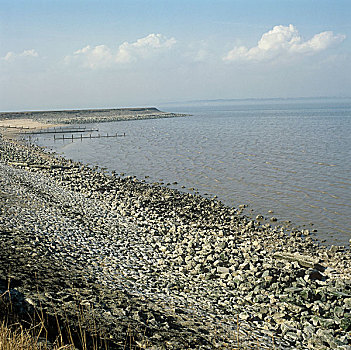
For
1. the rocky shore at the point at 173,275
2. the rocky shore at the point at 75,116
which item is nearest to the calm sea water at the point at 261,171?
the rocky shore at the point at 173,275

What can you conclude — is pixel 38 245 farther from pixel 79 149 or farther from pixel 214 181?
pixel 79 149

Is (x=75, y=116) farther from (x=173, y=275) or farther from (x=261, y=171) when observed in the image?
(x=173, y=275)

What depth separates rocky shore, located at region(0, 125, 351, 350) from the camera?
8305mm

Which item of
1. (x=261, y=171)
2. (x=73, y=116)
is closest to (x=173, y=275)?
(x=261, y=171)

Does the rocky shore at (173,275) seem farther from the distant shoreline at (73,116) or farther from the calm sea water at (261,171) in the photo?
A: the distant shoreline at (73,116)

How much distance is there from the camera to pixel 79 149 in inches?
2042

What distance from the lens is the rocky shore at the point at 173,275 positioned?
8305 millimetres

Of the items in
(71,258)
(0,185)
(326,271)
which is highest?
(0,185)

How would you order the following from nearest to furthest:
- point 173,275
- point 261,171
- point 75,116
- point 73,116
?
point 173,275, point 261,171, point 73,116, point 75,116

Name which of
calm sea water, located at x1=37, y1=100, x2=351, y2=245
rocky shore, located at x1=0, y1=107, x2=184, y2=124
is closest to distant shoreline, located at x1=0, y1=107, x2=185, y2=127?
rocky shore, located at x1=0, y1=107, x2=184, y2=124

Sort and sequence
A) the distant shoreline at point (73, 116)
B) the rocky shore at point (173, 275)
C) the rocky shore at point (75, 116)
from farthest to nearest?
the rocky shore at point (75, 116), the distant shoreline at point (73, 116), the rocky shore at point (173, 275)

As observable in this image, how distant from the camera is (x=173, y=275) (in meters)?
11.6

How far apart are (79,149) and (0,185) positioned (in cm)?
3209

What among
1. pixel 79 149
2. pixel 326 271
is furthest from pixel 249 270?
pixel 79 149
